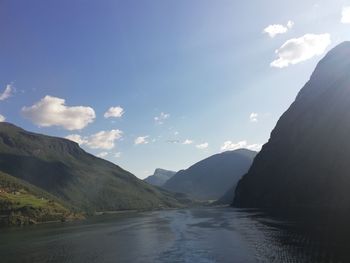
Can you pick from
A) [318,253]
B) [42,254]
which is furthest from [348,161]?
[42,254]

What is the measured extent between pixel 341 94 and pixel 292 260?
142 meters

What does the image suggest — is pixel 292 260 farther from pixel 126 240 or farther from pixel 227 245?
pixel 126 240

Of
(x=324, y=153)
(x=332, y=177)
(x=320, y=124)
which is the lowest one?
(x=332, y=177)

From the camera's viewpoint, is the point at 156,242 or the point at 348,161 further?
the point at 348,161

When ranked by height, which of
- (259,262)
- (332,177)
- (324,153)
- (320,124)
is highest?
(320,124)

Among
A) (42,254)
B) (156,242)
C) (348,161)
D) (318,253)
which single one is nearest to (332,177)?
(348,161)

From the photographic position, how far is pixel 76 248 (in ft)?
351

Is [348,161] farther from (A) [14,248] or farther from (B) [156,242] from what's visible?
(A) [14,248]

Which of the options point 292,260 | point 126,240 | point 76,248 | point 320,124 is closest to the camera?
point 292,260

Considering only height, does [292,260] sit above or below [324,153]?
below

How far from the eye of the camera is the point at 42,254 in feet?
323

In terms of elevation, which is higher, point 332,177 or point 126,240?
point 332,177

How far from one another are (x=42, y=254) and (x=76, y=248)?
10.5m

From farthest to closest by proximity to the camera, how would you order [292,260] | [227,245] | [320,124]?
[320,124], [227,245], [292,260]
